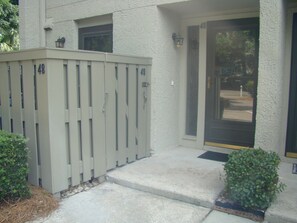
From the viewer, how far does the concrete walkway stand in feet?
10.4

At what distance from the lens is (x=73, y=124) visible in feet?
12.3

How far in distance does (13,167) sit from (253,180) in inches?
103

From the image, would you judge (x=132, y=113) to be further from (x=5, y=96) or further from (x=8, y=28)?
(x=8, y=28)

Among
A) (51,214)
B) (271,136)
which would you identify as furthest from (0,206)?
(271,136)

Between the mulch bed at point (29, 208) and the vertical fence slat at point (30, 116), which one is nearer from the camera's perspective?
the mulch bed at point (29, 208)

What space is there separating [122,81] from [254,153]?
222 cm

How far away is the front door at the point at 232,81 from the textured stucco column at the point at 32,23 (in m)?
4.19

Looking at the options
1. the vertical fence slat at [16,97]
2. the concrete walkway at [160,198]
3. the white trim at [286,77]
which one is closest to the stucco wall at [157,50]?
the concrete walkway at [160,198]

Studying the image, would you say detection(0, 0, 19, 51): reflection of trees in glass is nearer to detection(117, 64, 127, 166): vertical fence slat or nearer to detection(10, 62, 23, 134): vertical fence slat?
detection(10, 62, 23, 134): vertical fence slat

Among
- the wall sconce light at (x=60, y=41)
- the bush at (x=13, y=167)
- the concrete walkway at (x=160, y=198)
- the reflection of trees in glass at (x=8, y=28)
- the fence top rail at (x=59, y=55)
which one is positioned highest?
the reflection of trees in glass at (x=8, y=28)

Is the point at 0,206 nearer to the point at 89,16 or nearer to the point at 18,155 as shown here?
the point at 18,155

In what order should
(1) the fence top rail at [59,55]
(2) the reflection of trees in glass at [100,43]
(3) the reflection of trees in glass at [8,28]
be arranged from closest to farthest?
(1) the fence top rail at [59,55] → (2) the reflection of trees in glass at [100,43] → (3) the reflection of trees in glass at [8,28]

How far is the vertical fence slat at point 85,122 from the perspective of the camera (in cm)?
386

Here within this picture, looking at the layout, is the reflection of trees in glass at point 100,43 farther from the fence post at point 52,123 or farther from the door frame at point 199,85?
the fence post at point 52,123
